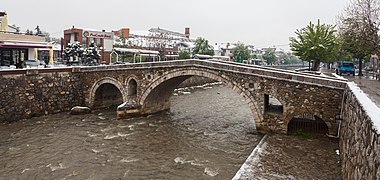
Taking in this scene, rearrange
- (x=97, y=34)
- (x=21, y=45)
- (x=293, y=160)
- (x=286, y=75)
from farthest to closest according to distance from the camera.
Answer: (x=97, y=34) < (x=21, y=45) < (x=286, y=75) < (x=293, y=160)

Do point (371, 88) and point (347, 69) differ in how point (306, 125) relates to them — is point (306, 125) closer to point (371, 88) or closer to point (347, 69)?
point (371, 88)

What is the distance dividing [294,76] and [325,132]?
341 centimetres

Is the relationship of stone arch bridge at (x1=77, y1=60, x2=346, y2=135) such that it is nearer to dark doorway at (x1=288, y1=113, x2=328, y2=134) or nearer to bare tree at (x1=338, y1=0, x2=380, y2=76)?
dark doorway at (x1=288, y1=113, x2=328, y2=134)

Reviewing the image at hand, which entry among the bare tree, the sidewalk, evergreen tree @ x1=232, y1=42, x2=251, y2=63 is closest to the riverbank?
the sidewalk

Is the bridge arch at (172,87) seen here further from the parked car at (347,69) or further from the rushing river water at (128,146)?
the parked car at (347,69)

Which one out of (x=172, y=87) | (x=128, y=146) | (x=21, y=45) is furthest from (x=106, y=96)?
(x=128, y=146)

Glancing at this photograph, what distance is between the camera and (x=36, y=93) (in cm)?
2211

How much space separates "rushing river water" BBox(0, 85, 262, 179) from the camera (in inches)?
484

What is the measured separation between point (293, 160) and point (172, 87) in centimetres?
1464

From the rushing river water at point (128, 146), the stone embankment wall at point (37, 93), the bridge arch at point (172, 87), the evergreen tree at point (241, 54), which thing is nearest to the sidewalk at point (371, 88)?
the bridge arch at point (172, 87)

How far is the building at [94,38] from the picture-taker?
43.1m

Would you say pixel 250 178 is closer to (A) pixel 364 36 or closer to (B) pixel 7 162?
(B) pixel 7 162

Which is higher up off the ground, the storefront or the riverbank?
the storefront

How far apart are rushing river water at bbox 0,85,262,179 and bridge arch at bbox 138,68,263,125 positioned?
52.4 inches
